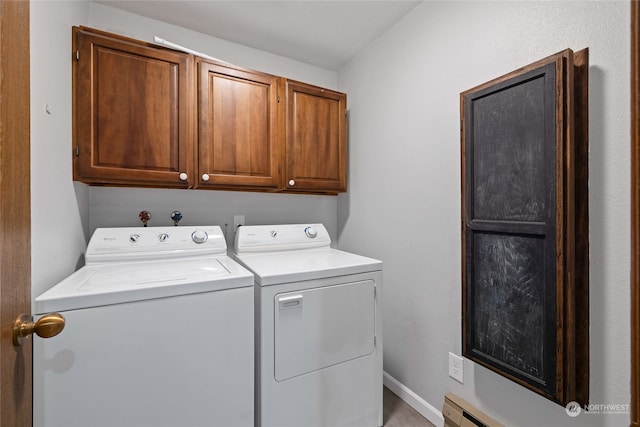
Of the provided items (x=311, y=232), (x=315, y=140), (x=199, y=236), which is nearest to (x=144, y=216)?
(x=199, y=236)

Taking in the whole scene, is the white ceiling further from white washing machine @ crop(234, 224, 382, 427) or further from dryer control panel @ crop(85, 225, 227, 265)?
white washing machine @ crop(234, 224, 382, 427)

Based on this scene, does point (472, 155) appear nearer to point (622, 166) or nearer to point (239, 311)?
point (622, 166)

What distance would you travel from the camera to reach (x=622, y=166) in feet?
3.30

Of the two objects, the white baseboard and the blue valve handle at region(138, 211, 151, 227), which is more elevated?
the blue valve handle at region(138, 211, 151, 227)

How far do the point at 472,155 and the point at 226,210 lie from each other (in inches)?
66.9

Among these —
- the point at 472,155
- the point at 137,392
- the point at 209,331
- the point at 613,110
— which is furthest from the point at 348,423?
the point at 613,110

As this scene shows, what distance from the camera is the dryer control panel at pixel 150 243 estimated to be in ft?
5.16

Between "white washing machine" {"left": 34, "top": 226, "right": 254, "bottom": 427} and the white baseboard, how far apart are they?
1.10 metres

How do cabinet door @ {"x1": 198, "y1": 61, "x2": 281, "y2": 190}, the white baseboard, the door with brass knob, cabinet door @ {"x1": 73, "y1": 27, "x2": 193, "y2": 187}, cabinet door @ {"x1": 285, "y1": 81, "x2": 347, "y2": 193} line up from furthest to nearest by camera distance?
cabinet door @ {"x1": 285, "y1": 81, "x2": 347, "y2": 193} → cabinet door @ {"x1": 198, "y1": 61, "x2": 281, "y2": 190} → the white baseboard → cabinet door @ {"x1": 73, "y1": 27, "x2": 193, "y2": 187} → the door with brass knob

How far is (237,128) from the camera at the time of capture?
1.90 meters

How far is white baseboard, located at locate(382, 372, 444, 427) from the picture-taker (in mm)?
1678

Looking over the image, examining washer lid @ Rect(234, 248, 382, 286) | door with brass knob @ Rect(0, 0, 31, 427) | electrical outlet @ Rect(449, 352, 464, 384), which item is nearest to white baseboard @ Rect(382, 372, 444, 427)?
electrical outlet @ Rect(449, 352, 464, 384)

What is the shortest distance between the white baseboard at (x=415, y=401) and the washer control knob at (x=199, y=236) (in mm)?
1617

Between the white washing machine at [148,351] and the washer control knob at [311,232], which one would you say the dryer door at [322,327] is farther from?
the washer control knob at [311,232]
